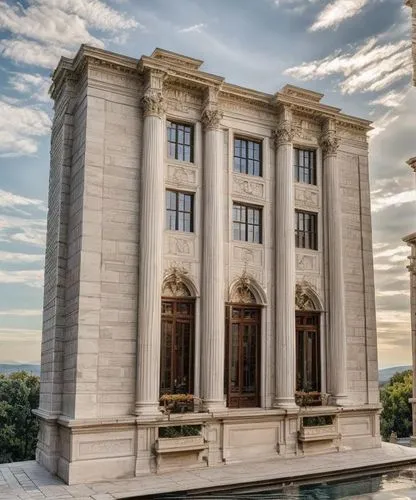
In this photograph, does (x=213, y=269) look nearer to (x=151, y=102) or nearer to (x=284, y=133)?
(x=151, y=102)

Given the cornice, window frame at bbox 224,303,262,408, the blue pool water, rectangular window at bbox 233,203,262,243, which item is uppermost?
the cornice

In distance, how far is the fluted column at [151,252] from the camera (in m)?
16.8

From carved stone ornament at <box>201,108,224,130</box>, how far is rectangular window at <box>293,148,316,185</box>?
3.84 m

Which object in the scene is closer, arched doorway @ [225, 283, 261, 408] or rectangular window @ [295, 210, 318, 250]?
arched doorway @ [225, 283, 261, 408]

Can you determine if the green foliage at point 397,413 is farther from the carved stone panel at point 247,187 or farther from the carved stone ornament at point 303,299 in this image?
the carved stone panel at point 247,187

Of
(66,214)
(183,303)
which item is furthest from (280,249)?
(66,214)

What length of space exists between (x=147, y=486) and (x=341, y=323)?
9.35 meters

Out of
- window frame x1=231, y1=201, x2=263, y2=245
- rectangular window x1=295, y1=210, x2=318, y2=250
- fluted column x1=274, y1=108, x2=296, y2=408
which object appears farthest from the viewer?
rectangular window x1=295, y1=210, x2=318, y2=250

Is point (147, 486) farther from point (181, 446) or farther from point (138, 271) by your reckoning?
point (138, 271)

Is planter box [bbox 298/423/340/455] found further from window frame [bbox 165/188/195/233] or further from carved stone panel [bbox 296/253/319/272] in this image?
window frame [bbox 165/188/195/233]

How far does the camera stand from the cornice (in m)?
17.9

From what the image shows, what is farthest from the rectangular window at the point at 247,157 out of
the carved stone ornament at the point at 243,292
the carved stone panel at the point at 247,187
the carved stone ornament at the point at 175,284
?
the carved stone ornament at the point at 175,284

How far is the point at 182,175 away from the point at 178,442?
8.14 metres

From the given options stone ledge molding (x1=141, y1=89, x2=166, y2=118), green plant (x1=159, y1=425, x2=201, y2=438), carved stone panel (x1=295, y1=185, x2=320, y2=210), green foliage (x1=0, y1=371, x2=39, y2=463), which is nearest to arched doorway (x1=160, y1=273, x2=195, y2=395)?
green plant (x1=159, y1=425, x2=201, y2=438)
